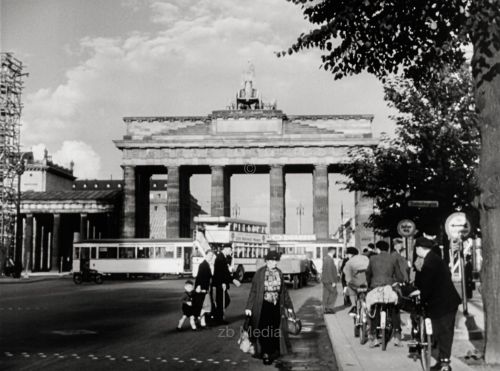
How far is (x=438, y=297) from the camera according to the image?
9.81m

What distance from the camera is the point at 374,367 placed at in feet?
32.8

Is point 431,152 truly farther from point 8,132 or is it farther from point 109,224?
point 109,224

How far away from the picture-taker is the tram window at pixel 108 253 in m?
54.5

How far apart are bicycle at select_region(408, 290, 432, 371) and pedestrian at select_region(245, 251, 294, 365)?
179cm

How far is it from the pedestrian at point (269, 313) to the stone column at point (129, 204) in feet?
220

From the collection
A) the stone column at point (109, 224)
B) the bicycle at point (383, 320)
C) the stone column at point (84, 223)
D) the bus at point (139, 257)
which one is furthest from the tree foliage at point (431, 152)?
the stone column at point (109, 224)

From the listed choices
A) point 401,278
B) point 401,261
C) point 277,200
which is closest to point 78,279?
point 277,200

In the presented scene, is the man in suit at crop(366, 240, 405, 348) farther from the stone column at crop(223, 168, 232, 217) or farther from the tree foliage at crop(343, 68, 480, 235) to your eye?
the stone column at crop(223, 168, 232, 217)

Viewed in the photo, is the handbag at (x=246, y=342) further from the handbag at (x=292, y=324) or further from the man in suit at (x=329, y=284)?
the man in suit at (x=329, y=284)

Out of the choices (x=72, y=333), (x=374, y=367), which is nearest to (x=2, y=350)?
(x=72, y=333)

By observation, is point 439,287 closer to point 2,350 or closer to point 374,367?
point 374,367

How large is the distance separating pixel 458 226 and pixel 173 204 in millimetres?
61184

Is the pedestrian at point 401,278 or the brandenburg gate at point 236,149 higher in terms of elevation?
the brandenburg gate at point 236,149

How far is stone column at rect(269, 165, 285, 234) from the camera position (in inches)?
2928
